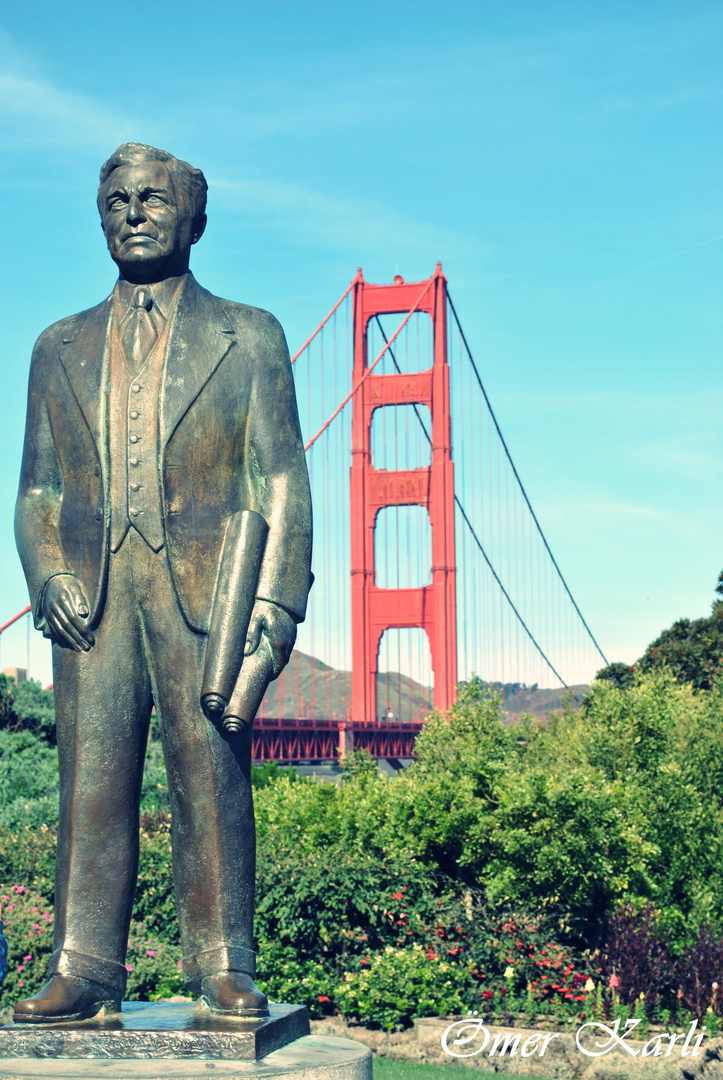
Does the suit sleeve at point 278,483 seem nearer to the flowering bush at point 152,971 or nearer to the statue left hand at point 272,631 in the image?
the statue left hand at point 272,631

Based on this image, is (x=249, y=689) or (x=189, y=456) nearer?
(x=249, y=689)

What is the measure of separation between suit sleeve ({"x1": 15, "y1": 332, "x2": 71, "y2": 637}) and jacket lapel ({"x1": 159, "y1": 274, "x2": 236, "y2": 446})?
419 millimetres

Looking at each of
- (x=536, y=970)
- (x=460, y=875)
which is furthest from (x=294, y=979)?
(x=460, y=875)

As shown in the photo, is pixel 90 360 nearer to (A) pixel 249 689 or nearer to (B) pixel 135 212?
(B) pixel 135 212

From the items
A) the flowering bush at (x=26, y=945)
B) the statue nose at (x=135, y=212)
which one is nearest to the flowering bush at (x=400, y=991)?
the flowering bush at (x=26, y=945)

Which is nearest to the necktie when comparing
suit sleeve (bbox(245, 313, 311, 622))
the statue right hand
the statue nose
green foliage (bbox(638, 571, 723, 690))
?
the statue nose

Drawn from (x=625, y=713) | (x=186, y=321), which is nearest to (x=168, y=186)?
(x=186, y=321)

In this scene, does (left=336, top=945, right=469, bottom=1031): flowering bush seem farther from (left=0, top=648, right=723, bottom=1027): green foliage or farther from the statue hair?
the statue hair

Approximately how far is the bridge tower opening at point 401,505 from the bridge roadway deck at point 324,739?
903mm

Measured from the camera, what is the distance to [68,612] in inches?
134

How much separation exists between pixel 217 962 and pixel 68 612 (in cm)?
107

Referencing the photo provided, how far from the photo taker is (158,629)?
3.41m

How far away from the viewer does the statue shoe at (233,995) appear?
3.18 metres

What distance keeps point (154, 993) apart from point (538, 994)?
2.80 metres
